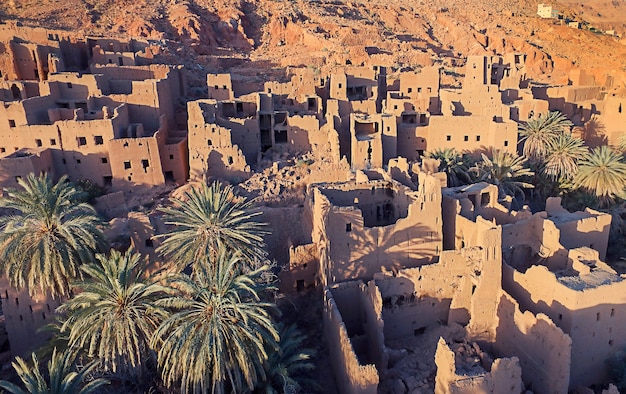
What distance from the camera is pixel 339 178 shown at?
2625cm

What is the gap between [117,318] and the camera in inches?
615

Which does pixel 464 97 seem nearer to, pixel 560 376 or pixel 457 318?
pixel 457 318

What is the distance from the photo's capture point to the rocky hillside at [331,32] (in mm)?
47719

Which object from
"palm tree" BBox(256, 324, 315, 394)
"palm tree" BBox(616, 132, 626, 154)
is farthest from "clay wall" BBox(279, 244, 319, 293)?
"palm tree" BBox(616, 132, 626, 154)

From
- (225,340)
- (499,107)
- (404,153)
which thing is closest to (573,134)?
(499,107)

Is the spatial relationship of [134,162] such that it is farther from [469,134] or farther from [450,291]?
[469,134]

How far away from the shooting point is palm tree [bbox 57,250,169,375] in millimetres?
15555

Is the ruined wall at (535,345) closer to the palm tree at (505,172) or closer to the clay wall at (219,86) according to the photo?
the palm tree at (505,172)

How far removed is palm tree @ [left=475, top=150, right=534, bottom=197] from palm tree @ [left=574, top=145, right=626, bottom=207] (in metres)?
2.95

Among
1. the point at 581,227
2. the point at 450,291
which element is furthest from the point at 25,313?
the point at 581,227

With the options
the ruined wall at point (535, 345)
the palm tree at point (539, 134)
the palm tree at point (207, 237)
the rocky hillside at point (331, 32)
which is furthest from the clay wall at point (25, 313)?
the rocky hillside at point (331, 32)

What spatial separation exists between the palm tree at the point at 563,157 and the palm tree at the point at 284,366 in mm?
18759

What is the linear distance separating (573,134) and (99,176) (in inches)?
1080

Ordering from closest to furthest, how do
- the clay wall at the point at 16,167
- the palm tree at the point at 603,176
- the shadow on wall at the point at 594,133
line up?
the clay wall at the point at 16,167
the palm tree at the point at 603,176
the shadow on wall at the point at 594,133
